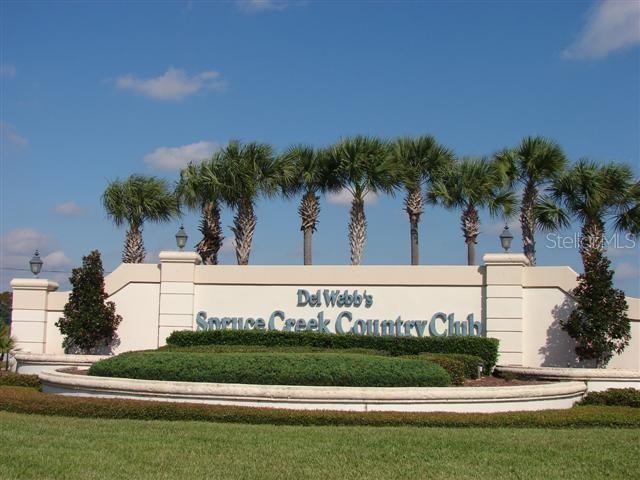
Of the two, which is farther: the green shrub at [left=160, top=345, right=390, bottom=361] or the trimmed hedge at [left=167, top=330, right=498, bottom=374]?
the trimmed hedge at [left=167, top=330, right=498, bottom=374]

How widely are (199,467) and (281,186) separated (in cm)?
1778

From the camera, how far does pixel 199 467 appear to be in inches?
330

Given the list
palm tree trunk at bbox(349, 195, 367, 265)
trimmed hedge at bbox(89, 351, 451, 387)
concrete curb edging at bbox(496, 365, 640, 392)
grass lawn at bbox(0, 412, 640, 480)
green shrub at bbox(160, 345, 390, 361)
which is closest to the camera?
grass lawn at bbox(0, 412, 640, 480)

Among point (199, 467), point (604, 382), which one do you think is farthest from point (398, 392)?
point (604, 382)

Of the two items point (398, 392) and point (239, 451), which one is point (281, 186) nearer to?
point (398, 392)

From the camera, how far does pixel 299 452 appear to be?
918 centimetres

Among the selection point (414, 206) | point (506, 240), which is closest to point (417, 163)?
point (414, 206)

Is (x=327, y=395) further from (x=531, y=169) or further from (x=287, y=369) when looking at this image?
(x=531, y=169)

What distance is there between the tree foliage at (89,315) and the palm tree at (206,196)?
5.19 m

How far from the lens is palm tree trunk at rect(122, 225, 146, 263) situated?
87.7ft

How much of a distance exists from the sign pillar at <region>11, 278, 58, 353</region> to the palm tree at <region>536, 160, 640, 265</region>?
53.6ft

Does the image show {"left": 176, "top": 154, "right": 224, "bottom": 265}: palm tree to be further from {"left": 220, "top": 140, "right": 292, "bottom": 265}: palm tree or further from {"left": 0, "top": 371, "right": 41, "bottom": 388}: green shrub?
{"left": 0, "top": 371, "right": 41, "bottom": 388}: green shrub

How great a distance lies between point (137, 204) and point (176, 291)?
21.4 feet

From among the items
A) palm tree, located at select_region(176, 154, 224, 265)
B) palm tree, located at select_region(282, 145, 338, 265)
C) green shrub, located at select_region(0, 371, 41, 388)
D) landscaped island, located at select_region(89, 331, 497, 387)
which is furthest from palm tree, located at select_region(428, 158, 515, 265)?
green shrub, located at select_region(0, 371, 41, 388)
